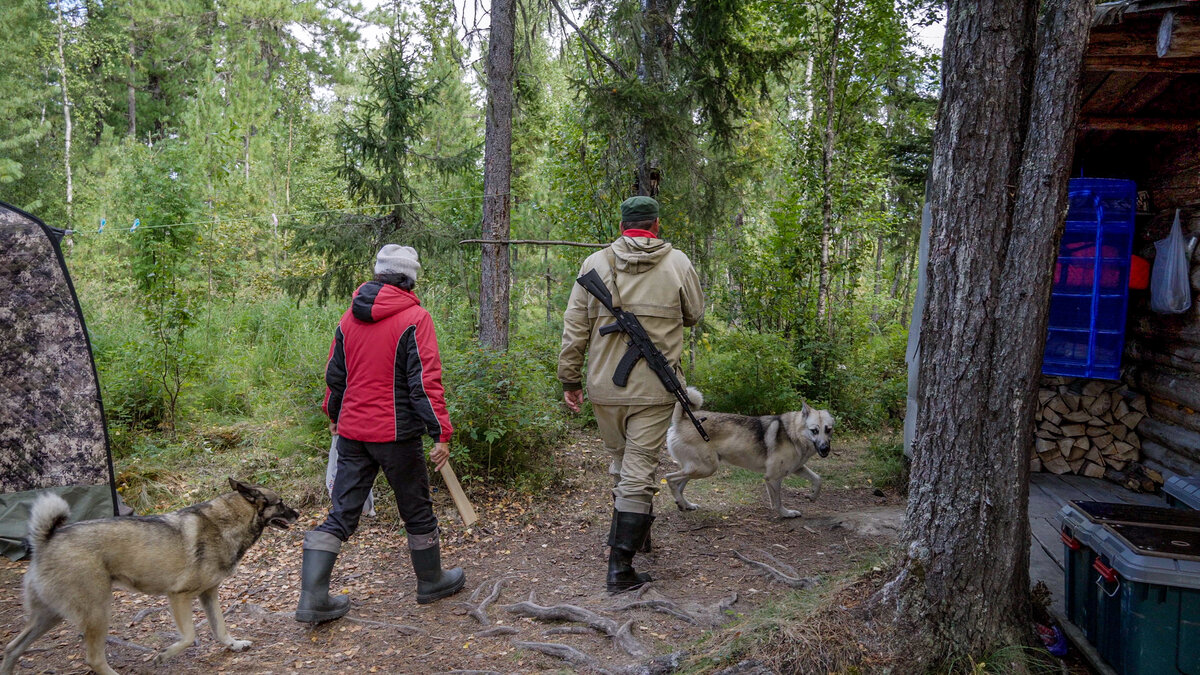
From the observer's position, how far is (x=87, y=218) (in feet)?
58.9

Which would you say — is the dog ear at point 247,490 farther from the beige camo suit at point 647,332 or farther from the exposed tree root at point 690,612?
the exposed tree root at point 690,612

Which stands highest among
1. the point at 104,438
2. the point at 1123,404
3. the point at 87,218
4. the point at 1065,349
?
the point at 87,218

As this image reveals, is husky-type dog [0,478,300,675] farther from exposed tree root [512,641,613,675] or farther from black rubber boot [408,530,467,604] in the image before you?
exposed tree root [512,641,613,675]

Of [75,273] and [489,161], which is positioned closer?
[489,161]

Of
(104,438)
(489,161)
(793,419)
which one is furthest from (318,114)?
(793,419)

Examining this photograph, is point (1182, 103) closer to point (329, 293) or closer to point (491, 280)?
point (491, 280)

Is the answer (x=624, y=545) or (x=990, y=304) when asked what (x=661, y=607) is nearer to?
(x=624, y=545)

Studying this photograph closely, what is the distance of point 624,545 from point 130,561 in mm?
2748

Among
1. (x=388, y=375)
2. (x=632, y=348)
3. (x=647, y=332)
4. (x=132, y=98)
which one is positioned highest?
(x=132, y=98)

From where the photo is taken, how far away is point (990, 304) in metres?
3.04

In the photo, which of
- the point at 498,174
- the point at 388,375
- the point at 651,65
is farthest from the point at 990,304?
the point at 651,65

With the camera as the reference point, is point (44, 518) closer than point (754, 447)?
Yes

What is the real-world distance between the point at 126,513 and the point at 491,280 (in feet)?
12.5

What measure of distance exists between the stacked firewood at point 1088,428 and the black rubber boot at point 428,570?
18.5 feet
